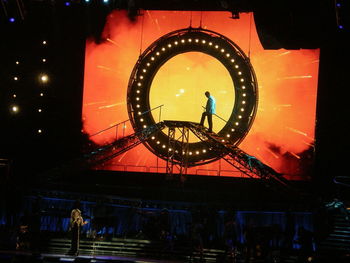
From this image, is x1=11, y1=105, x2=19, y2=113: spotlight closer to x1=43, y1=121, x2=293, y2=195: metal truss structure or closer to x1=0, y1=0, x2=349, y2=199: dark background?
x1=0, y1=0, x2=349, y2=199: dark background

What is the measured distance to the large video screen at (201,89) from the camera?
21.3 m

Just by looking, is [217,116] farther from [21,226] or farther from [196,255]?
[21,226]

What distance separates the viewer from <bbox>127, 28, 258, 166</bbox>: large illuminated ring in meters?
21.8

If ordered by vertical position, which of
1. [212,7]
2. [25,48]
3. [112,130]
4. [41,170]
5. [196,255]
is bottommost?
[196,255]

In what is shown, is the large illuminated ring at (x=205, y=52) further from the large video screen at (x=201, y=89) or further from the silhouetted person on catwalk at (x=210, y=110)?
the silhouetted person on catwalk at (x=210, y=110)

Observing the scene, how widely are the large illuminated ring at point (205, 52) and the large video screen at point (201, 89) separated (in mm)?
199

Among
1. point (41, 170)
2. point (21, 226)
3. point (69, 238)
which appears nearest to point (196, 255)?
point (69, 238)

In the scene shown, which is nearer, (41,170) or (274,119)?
(274,119)

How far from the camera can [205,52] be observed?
72.8ft

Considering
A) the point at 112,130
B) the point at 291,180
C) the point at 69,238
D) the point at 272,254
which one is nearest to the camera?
the point at 272,254

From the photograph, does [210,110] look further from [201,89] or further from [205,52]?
[205,52]

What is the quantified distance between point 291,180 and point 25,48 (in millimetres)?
12167

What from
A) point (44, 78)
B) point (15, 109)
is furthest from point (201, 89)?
point (15, 109)

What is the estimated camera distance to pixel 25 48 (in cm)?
2400
